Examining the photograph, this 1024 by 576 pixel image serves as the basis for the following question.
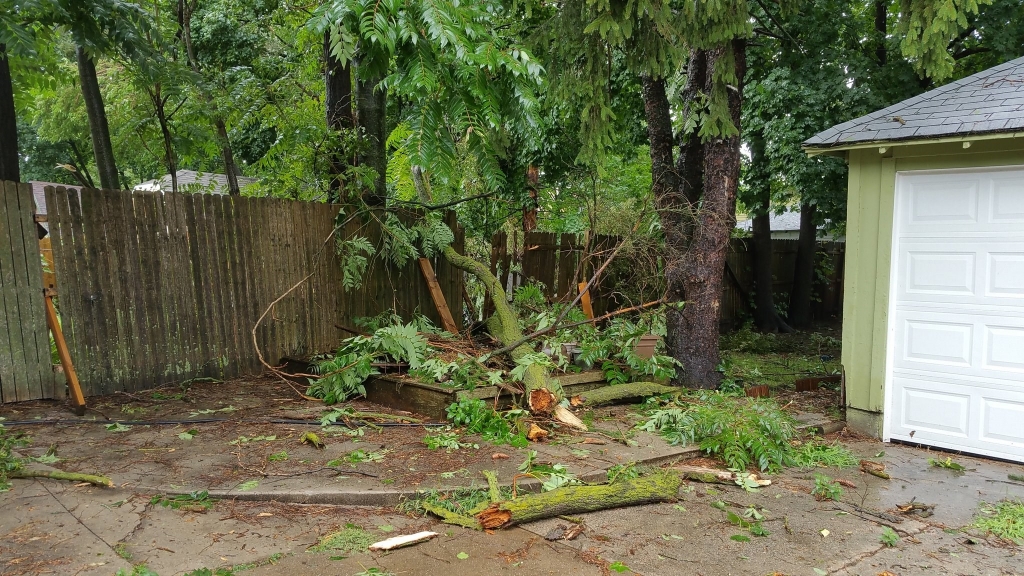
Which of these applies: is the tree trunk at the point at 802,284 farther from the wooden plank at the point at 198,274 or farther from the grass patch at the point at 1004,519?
the wooden plank at the point at 198,274

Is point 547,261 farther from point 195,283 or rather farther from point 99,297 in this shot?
point 99,297

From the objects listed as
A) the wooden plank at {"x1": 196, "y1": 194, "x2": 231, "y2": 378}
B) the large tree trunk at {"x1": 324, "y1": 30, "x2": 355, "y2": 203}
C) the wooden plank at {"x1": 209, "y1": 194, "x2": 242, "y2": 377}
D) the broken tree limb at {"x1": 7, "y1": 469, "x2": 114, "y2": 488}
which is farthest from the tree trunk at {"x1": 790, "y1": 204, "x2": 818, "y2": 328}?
the broken tree limb at {"x1": 7, "y1": 469, "x2": 114, "y2": 488}

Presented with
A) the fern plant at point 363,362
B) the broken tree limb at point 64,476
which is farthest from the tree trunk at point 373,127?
the broken tree limb at point 64,476

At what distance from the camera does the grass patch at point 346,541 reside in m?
3.73

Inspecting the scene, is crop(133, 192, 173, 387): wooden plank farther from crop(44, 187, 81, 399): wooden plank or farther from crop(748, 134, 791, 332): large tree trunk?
crop(748, 134, 791, 332): large tree trunk

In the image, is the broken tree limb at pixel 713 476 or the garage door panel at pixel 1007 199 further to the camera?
the garage door panel at pixel 1007 199

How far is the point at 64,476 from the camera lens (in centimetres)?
429

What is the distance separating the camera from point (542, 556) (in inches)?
149

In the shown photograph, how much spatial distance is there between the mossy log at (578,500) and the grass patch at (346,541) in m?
0.73

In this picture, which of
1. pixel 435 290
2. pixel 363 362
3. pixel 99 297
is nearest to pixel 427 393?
pixel 363 362

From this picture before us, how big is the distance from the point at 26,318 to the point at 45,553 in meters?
3.38

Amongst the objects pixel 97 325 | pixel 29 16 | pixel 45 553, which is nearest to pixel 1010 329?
pixel 45 553

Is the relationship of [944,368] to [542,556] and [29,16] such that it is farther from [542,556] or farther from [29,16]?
[29,16]

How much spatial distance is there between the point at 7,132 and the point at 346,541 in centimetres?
664
